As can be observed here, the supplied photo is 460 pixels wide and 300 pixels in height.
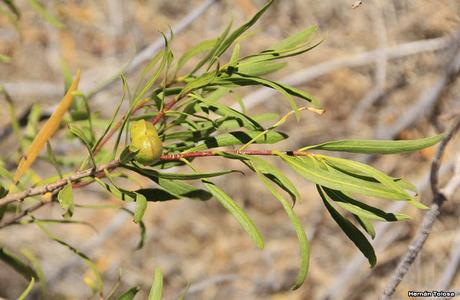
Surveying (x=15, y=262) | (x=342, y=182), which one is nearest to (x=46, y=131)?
(x=15, y=262)

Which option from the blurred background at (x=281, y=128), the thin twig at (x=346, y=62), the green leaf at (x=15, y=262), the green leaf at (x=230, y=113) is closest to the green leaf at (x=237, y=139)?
the green leaf at (x=230, y=113)

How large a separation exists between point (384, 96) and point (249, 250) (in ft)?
3.32

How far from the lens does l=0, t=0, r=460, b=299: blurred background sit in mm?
2135

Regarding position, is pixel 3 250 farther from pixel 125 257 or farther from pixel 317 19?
pixel 317 19

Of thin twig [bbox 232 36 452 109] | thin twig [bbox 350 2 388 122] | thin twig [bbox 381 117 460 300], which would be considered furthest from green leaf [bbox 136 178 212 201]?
thin twig [bbox 350 2 388 122]

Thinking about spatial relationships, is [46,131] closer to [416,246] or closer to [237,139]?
[237,139]

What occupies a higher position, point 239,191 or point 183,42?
point 183,42

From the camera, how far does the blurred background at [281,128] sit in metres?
2.13

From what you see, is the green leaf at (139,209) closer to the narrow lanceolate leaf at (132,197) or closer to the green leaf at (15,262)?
the narrow lanceolate leaf at (132,197)

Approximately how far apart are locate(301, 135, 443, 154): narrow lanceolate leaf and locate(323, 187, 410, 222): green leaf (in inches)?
1.8

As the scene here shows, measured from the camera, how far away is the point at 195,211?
8.77 ft

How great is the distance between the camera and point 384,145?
532 mm

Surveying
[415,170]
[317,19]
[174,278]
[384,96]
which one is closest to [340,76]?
[384,96]

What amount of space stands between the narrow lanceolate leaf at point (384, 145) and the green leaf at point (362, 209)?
0.05 m
